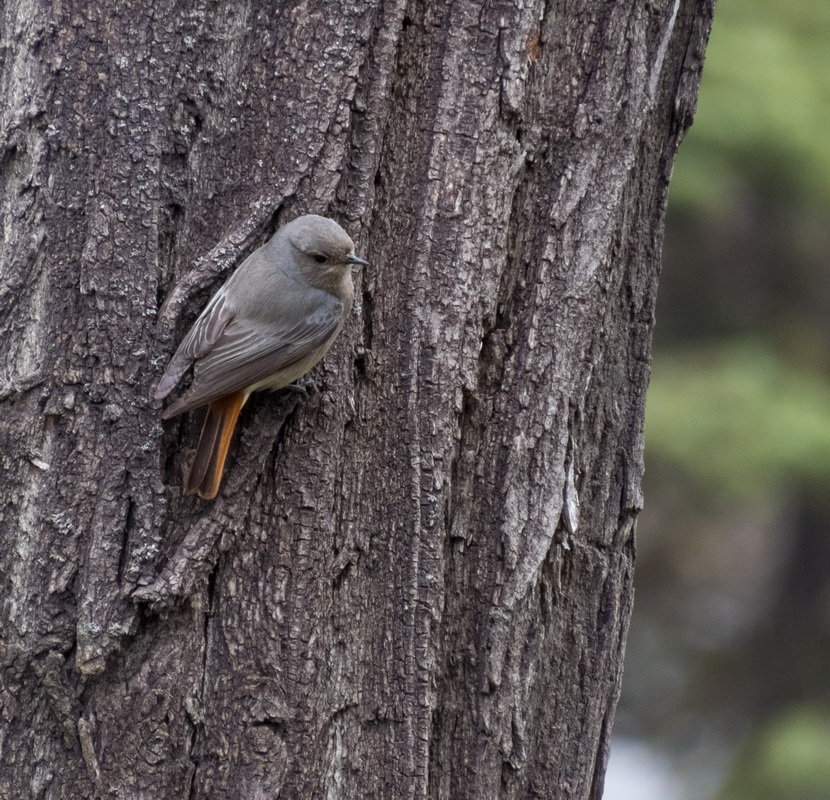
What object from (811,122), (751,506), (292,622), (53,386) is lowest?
(292,622)

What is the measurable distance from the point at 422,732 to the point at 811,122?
183 inches

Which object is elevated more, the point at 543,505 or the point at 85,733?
the point at 543,505

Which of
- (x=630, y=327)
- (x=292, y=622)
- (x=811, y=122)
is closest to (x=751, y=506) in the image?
(x=811, y=122)

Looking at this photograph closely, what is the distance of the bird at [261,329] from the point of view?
2281 millimetres

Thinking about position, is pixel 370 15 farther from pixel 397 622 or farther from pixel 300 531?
pixel 397 622

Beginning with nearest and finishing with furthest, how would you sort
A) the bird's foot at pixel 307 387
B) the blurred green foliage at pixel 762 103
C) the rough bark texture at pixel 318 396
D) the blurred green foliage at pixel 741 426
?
the rough bark texture at pixel 318 396, the bird's foot at pixel 307 387, the blurred green foliage at pixel 741 426, the blurred green foliage at pixel 762 103

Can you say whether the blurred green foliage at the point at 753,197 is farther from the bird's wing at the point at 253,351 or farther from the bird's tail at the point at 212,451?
the bird's tail at the point at 212,451

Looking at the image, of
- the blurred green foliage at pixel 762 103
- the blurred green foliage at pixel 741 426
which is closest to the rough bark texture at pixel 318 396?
the blurred green foliage at pixel 741 426

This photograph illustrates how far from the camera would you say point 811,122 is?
5.81m

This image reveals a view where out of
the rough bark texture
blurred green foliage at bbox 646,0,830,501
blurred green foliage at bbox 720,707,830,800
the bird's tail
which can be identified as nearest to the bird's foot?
the rough bark texture

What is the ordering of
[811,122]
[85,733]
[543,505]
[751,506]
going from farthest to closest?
[751,506], [811,122], [543,505], [85,733]

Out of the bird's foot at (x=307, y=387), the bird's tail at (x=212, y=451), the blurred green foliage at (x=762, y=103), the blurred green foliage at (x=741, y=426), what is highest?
the blurred green foliage at (x=762, y=103)

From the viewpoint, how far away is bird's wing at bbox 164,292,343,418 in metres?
2.32

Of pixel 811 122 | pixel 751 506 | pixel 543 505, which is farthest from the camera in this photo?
pixel 751 506
